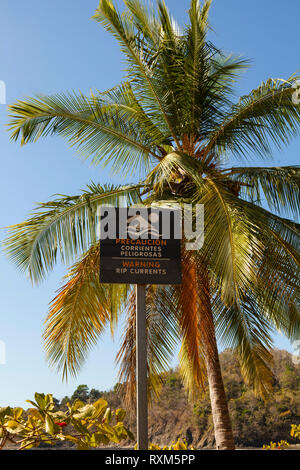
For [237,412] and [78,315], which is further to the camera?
[237,412]

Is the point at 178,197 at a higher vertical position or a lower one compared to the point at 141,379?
higher

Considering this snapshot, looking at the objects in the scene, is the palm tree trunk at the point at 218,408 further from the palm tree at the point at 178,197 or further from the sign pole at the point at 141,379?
the sign pole at the point at 141,379

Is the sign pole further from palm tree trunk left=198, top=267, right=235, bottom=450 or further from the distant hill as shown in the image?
the distant hill

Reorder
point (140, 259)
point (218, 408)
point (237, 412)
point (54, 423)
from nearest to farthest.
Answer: point (54, 423) < point (140, 259) < point (218, 408) < point (237, 412)

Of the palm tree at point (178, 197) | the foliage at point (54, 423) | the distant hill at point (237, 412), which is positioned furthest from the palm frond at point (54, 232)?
the distant hill at point (237, 412)

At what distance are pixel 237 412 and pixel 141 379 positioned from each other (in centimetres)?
1577

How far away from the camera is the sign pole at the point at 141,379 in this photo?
Result: 13.9ft

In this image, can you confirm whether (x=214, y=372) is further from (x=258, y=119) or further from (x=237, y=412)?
(x=237, y=412)

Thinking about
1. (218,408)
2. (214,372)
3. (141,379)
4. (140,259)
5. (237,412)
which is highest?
(140,259)

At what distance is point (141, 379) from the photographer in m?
4.50

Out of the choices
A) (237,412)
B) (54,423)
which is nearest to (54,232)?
(54,423)

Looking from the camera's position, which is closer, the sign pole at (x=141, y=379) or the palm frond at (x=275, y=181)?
the sign pole at (x=141, y=379)

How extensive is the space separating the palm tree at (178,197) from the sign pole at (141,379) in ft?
7.22
